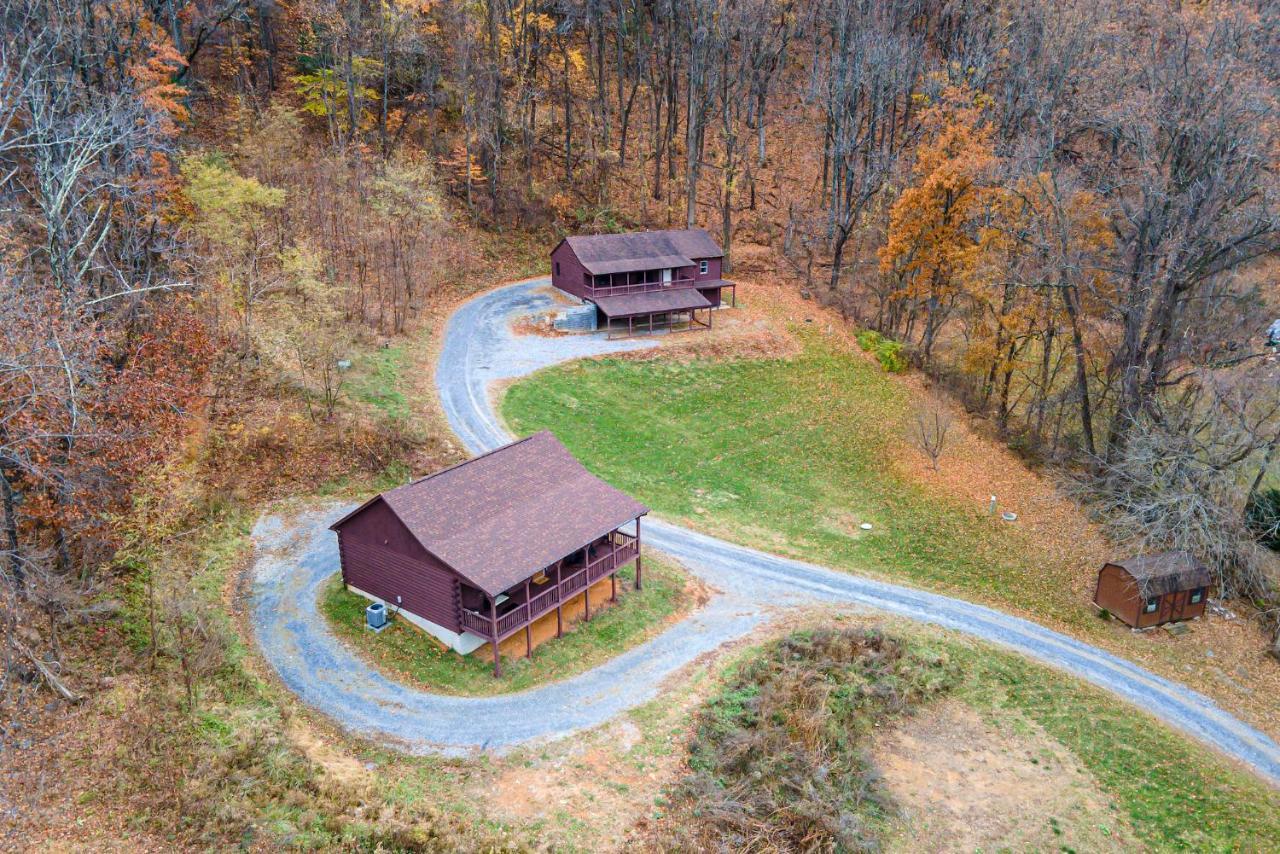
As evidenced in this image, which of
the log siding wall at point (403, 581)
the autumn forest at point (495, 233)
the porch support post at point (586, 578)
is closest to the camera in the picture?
the autumn forest at point (495, 233)

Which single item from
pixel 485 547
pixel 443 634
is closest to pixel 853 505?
pixel 485 547

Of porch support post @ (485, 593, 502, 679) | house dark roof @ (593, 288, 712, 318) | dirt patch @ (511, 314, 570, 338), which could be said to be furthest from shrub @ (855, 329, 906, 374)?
porch support post @ (485, 593, 502, 679)

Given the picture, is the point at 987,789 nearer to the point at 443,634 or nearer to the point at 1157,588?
the point at 1157,588

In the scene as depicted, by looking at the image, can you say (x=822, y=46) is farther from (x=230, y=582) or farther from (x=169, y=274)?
(x=230, y=582)

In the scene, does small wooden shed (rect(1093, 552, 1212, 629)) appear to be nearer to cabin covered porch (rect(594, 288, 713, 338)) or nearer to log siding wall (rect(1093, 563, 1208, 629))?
log siding wall (rect(1093, 563, 1208, 629))

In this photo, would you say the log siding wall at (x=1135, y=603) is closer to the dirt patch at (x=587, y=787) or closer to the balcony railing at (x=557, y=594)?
the balcony railing at (x=557, y=594)

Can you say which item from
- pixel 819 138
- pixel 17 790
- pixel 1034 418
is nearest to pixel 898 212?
pixel 1034 418

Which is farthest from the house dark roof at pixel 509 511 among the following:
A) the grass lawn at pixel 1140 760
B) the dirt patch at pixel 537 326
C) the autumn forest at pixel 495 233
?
the dirt patch at pixel 537 326
